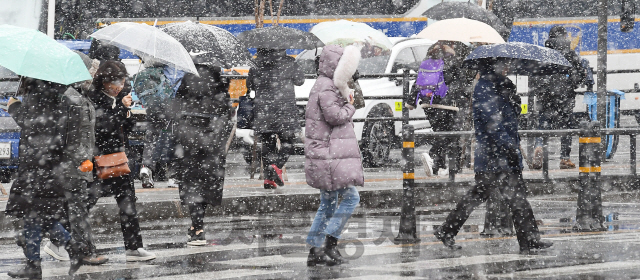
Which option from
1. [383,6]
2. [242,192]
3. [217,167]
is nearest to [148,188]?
[242,192]

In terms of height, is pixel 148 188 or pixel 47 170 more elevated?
pixel 47 170

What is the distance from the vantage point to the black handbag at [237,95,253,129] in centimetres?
1174

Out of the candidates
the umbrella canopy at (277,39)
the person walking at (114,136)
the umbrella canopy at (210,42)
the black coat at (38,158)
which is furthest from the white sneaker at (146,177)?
the black coat at (38,158)

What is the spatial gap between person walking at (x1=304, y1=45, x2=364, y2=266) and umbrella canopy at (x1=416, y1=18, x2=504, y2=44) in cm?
468

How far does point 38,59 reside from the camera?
21.4 feet

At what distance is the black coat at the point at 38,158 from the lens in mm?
6480

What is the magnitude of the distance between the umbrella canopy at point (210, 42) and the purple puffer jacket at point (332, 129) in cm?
169

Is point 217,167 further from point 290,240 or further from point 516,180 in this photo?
point 516,180

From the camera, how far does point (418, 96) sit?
12.4 m

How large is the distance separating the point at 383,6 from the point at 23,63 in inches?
494

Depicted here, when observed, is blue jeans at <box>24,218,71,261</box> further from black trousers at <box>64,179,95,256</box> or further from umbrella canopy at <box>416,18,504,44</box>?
umbrella canopy at <box>416,18,504,44</box>

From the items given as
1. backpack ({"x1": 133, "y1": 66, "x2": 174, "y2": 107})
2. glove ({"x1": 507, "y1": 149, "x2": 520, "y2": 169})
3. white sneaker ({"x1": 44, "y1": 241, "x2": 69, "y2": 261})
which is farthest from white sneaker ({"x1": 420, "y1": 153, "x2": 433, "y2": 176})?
white sneaker ({"x1": 44, "y1": 241, "x2": 69, "y2": 261})

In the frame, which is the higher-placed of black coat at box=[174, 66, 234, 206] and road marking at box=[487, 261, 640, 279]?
black coat at box=[174, 66, 234, 206]

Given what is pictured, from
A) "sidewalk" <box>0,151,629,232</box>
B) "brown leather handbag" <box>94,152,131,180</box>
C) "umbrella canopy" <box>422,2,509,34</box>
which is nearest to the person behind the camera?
"brown leather handbag" <box>94,152,131,180</box>
